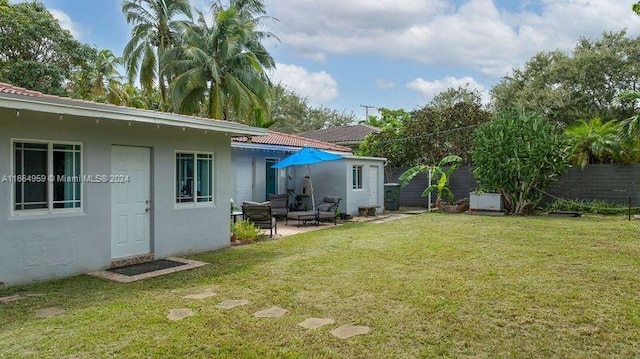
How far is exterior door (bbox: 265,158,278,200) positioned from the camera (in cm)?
1794

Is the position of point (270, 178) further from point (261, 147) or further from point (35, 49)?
point (35, 49)

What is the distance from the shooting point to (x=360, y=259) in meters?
9.12

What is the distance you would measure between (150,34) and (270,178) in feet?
35.9

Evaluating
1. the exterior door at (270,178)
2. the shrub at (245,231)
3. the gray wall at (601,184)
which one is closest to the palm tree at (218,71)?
the exterior door at (270,178)

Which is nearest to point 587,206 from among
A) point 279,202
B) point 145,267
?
point 279,202

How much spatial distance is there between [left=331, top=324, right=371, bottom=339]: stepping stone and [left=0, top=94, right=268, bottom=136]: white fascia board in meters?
5.16

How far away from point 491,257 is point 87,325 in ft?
24.3

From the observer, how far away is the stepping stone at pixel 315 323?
17.0 feet

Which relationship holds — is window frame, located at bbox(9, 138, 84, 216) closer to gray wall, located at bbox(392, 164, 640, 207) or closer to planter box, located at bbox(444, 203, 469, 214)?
planter box, located at bbox(444, 203, 469, 214)

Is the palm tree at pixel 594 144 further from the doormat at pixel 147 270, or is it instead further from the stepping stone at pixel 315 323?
the stepping stone at pixel 315 323

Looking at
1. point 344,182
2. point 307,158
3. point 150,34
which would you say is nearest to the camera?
point 307,158

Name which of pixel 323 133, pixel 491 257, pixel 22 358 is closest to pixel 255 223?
pixel 491 257

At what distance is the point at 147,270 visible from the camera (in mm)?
8172

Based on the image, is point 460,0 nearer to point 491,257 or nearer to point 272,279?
point 491,257
